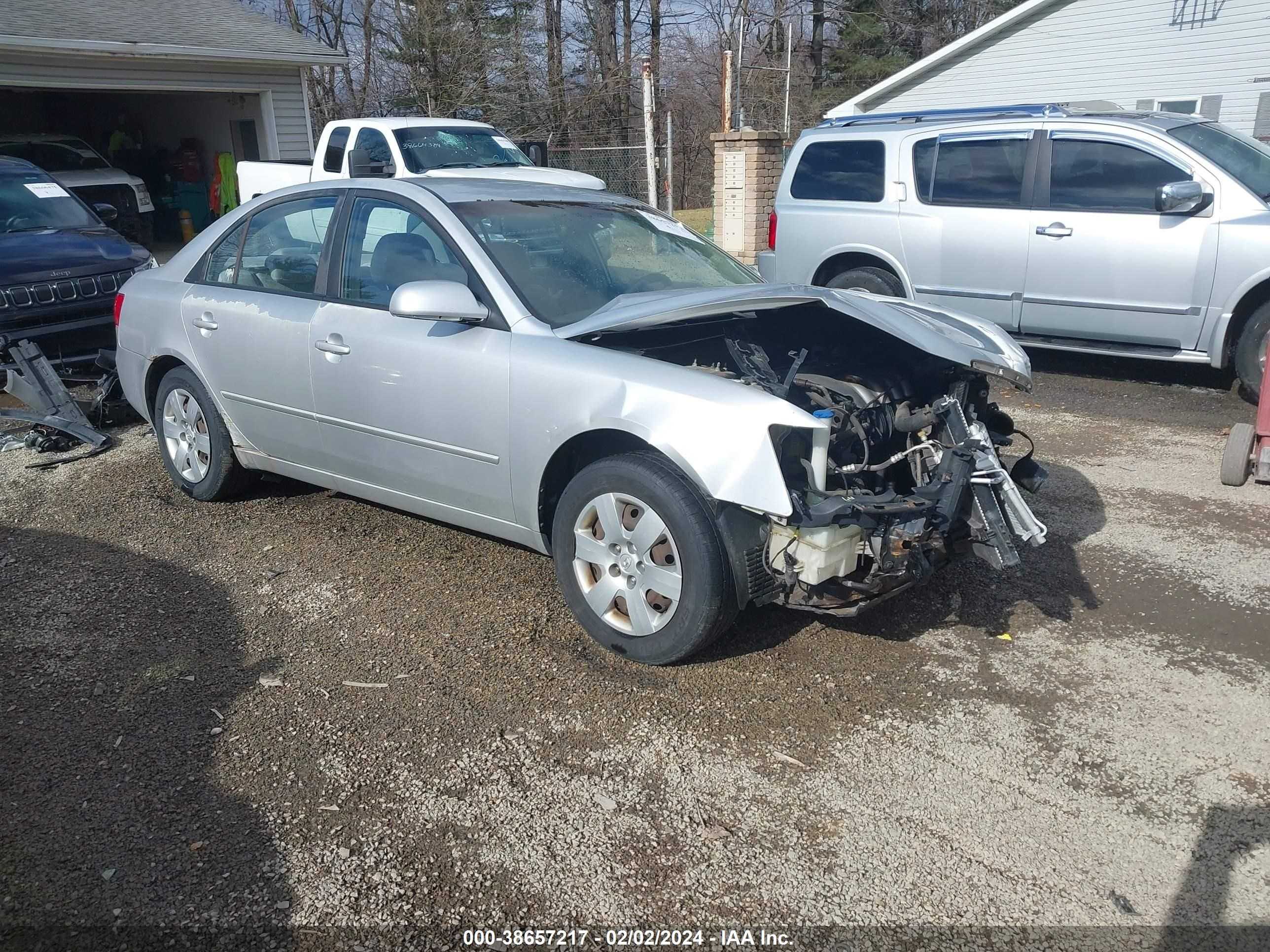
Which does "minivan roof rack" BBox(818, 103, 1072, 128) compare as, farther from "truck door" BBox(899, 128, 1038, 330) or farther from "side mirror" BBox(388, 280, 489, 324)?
"side mirror" BBox(388, 280, 489, 324)

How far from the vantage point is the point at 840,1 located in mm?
33219

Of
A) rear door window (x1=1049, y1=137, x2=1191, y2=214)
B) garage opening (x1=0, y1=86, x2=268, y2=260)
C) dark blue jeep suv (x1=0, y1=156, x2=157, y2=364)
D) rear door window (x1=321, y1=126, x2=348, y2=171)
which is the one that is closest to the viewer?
rear door window (x1=1049, y1=137, x2=1191, y2=214)

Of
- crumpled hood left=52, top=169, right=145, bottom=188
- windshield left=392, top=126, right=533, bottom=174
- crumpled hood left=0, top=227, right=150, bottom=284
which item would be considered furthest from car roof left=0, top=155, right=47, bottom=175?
crumpled hood left=52, top=169, right=145, bottom=188

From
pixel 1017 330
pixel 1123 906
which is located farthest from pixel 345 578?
pixel 1017 330

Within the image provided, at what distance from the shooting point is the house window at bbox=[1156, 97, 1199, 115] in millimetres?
16969

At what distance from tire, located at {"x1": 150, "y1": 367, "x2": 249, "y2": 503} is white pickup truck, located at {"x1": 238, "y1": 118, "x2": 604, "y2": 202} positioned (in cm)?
676

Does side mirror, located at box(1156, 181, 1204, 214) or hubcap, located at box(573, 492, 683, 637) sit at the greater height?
side mirror, located at box(1156, 181, 1204, 214)

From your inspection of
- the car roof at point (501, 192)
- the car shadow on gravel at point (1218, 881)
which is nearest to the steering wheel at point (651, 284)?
the car roof at point (501, 192)

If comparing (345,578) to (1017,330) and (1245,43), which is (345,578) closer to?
(1017,330)

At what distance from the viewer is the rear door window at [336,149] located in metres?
13.1

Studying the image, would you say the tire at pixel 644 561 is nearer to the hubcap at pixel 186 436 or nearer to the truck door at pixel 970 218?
the hubcap at pixel 186 436

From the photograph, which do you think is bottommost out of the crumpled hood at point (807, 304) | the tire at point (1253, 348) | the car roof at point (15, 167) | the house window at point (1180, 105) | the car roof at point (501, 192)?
the tire at point (1253, 348)

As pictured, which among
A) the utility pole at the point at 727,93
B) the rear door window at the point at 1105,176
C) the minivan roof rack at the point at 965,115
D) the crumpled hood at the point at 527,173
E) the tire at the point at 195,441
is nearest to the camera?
the tire at the point at 195,441

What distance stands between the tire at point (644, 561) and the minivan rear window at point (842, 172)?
6.02 metres
